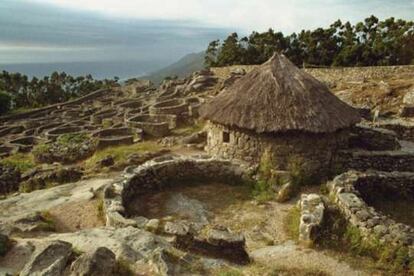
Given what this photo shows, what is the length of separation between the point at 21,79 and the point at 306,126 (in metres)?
55.6

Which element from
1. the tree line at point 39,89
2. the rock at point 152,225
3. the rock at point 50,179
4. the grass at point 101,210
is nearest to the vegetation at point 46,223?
the grass at point 101,210

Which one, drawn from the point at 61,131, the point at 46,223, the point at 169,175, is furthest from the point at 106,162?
the point at 61,131

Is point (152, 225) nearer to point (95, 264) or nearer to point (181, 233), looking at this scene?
point (181, 233)

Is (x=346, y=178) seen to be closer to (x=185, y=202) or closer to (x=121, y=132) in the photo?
(x=185, y=202)

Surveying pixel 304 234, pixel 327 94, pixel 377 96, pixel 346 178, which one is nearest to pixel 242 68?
pixel 377 96

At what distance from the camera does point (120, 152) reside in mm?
19000

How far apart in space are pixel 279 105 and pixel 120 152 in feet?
24.1

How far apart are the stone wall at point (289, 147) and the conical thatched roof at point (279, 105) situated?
1.27 feet

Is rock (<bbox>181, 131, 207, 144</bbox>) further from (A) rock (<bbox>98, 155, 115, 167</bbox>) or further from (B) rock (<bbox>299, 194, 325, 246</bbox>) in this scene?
(B) rock (<bbox>299, 194, 325, 246</bbox>)

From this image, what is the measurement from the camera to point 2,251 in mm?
7977

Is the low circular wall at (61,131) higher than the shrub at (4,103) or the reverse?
higher

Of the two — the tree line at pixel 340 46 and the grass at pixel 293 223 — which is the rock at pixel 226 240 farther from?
the tree line at pixel 340 46

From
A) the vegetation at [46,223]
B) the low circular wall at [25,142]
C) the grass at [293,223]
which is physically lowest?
the low circular wall at [25,142]

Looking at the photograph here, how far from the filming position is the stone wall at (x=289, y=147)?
14.5m
